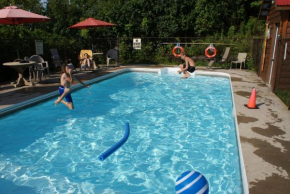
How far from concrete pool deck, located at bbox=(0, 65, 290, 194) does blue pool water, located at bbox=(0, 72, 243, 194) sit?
400 millimetres

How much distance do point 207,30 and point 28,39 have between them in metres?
13.3

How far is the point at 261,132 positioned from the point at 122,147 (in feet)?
9.17

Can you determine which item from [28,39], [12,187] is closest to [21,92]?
[28,39]

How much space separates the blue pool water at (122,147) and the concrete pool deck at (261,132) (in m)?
0.40

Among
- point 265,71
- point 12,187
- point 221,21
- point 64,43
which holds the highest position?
point 221,21

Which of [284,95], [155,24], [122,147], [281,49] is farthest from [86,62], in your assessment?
[284,95]

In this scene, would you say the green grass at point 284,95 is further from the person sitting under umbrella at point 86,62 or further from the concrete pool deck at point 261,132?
the person sitting under umbrella at point 86,62

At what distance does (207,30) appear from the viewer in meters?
20.0

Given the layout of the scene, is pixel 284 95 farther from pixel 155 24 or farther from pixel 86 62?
pixel 155 24

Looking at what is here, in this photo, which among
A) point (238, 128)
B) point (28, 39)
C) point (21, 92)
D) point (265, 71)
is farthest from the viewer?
point (28, 39)

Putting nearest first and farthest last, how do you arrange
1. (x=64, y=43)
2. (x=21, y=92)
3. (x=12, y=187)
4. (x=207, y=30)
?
(x=12, y=187)
(x=21, y=92)
(x=64, y=43)
(x=207, y=30)

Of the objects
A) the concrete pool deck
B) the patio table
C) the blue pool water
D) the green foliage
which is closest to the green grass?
the concrete pool deck

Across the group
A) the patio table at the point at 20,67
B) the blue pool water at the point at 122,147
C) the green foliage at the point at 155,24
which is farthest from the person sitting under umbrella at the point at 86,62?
the blue pool water at the point at 122,147

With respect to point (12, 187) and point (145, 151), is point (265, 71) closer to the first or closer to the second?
point (145, 151)
